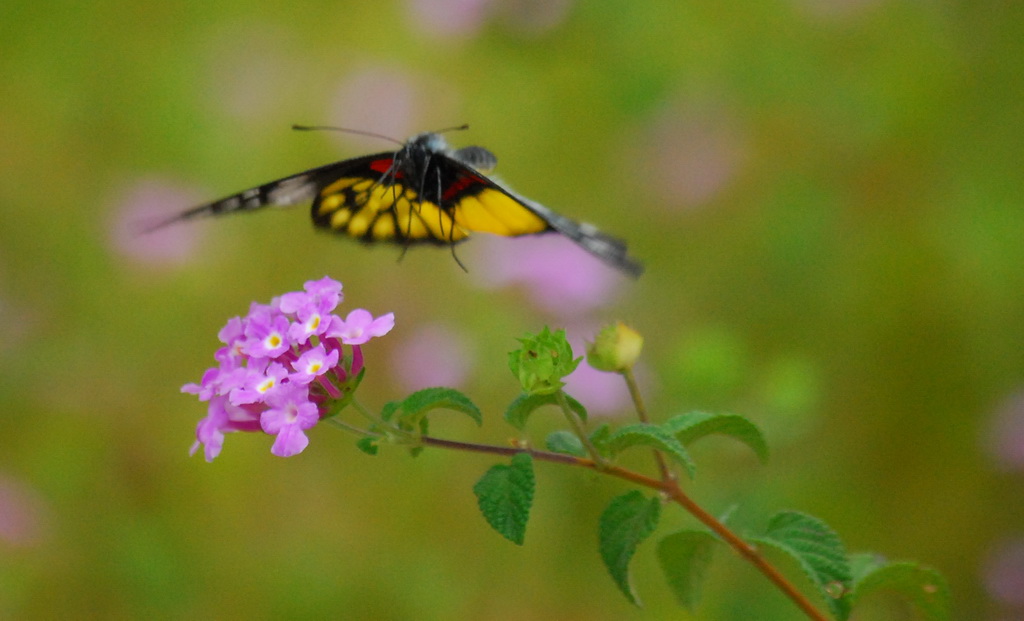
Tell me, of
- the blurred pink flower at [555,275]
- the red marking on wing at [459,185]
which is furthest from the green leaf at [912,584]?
the blurred pink flower at [555,275]

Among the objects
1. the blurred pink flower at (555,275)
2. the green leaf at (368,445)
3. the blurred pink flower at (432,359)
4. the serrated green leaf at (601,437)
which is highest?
the blurred pink flower at (555,275)

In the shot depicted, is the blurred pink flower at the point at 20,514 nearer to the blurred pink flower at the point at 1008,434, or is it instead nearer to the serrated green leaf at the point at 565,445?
the serrated green leaf at the point at 565,445

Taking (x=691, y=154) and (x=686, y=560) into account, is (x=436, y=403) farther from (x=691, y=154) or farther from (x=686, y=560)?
(x=691, y=154)

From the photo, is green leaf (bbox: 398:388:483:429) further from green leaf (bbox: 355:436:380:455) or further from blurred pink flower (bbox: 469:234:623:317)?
blurred pink flower (bbox: 469:234:623:317)

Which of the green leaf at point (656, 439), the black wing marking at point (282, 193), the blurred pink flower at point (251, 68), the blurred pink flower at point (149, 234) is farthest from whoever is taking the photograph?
the blurred pink flower at point (251, 68)

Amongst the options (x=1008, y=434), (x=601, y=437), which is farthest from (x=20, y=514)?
(x=1008, y=434)

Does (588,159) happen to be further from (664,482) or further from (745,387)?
(664,482)

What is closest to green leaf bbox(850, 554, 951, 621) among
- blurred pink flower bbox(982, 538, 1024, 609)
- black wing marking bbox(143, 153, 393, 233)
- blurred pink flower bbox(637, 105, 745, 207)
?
black wing marking bbox(143, 153, 393, 233)
